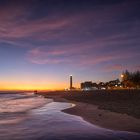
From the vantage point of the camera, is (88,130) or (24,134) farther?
(88,130)

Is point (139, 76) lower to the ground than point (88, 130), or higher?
higher

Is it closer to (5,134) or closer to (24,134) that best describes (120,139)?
(24,134)

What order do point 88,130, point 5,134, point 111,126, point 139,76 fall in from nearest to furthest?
point 5,134 < point 88,130 < point 111,126 < point 139,76

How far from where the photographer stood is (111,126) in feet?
64.6

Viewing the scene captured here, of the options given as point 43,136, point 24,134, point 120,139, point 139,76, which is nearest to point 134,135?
point 120,139

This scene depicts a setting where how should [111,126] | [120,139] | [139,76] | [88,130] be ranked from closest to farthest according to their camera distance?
[120,139]
[88,130]
[111,126]
[139,76]

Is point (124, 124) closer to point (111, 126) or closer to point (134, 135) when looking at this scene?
point (111, 126)

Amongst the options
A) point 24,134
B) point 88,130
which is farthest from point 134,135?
point 24,134

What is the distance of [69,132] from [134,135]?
4.05 meters

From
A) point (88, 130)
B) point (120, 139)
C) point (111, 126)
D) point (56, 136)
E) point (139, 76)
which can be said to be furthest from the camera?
point (139, 76)

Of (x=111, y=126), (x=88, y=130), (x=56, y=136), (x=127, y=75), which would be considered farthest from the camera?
(x=127, y=75)

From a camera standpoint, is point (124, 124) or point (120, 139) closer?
point (120, 139)

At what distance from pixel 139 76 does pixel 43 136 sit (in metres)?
133

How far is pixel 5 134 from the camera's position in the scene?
1730 centimetres
